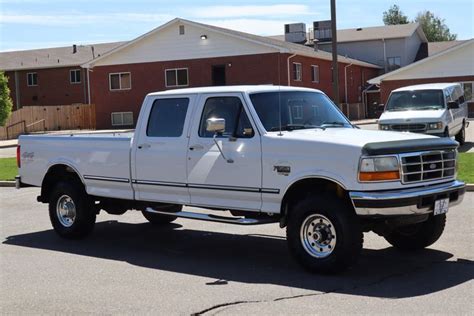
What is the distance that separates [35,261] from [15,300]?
71.2 inches

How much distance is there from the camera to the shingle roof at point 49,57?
55250 millimetres

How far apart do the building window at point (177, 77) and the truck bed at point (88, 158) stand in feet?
115

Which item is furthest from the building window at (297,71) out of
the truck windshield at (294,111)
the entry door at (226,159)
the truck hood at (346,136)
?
the truck hood at (346,136)

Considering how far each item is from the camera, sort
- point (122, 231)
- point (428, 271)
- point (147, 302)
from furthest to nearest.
Result: point (122, 231)
point (428, 271)
point (147, 302)

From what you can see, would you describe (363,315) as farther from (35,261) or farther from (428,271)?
(35,261)

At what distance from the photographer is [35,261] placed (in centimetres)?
834

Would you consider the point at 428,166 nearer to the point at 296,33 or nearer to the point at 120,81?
the point at 120,81

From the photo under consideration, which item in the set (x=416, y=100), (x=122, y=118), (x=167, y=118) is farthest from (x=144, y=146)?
(x=122, y=118)

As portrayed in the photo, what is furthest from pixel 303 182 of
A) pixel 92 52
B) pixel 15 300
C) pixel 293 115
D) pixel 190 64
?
pixel 92 52

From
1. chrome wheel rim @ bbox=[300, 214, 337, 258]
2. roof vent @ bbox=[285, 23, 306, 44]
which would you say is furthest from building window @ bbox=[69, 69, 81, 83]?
chrome wheel rim @ bbox=[300, 214, 337, 258]

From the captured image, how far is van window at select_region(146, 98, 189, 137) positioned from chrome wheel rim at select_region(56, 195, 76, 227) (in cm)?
184

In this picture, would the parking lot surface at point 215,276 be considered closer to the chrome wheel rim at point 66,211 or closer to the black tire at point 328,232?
the black tire at point 328,232

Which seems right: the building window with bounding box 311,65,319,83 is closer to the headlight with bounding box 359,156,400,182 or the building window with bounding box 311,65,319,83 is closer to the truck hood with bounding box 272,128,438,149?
the truck hood with bounding box 272,128,438,149

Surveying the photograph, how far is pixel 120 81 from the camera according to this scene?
47.2 meters
